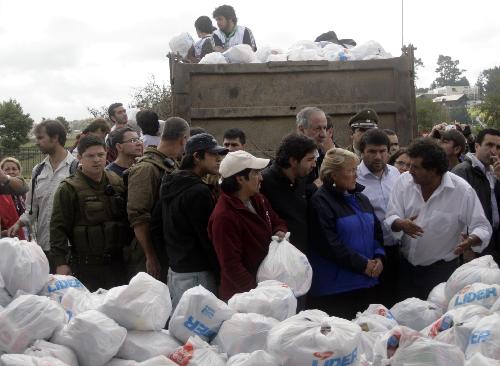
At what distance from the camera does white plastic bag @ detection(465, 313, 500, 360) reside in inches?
124

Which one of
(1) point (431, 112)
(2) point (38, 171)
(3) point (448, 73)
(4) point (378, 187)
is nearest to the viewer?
(4) point (378, 187)

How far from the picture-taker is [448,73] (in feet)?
369

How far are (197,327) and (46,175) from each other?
291 cm

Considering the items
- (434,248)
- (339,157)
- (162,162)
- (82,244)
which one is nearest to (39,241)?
(82,244)

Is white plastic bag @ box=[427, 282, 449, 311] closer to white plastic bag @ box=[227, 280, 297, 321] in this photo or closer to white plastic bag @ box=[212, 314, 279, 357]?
white plastic bag @ box=[227, 280, 297, 321]

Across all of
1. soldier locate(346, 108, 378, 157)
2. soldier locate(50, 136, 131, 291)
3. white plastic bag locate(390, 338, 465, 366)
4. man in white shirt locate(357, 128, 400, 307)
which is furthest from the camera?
soldier locate(346, 108, 378, 157)

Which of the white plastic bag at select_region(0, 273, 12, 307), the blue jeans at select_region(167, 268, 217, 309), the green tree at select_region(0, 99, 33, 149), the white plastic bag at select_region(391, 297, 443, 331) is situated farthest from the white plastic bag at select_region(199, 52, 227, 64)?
the green tree at select_region(0, 99, 33, 149)

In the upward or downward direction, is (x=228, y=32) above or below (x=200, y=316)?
above

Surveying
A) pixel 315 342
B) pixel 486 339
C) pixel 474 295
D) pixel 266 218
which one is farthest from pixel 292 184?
pixel 486 339

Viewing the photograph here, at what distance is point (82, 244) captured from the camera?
5.17 meters

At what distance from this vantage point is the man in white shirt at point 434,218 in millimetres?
5000

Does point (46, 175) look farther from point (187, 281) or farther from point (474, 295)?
point (474, 295)

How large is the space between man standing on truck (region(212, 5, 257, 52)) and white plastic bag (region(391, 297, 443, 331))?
15.3ft

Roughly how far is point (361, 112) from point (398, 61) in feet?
2.71
